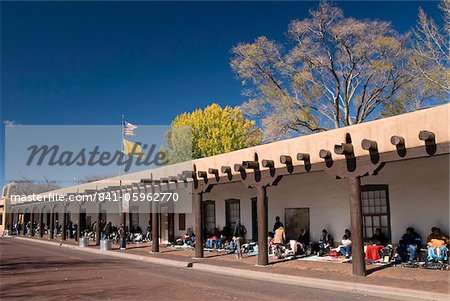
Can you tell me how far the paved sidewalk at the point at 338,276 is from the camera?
1033 centimetres

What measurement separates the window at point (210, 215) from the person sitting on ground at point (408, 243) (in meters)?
12.0

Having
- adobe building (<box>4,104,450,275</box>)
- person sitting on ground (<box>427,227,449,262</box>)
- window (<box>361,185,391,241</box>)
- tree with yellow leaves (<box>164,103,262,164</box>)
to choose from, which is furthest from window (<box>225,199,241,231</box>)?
tree with yellow leaves (<box>164,103,262,164</box>)

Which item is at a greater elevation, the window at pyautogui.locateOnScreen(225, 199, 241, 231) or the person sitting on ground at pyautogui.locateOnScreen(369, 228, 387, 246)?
the window at pyautogui.locateOnScreen(225, 199, 241, 231)

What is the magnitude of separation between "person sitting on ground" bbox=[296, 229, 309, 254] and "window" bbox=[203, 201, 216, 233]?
7.37 m

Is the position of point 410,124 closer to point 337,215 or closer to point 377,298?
point 377,298

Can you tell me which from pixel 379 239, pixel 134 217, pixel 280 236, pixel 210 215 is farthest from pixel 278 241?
pixel 134 217

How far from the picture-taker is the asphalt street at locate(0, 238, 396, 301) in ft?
34.4

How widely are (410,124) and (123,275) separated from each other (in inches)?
380

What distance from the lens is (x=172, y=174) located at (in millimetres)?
23031

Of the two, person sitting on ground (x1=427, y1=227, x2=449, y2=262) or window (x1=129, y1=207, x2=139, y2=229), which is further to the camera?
window (x1=129, y1=207, x2=139, y2=229)

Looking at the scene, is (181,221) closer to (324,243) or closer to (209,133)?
(324,243)

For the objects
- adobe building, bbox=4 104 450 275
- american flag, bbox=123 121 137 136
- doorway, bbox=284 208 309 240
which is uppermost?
american flag, bbox=123 121 137 136

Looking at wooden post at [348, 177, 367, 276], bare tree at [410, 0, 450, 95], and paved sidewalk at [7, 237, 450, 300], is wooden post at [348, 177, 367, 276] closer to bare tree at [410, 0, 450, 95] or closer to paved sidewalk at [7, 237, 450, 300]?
paved sidewalk at [7, 237, 450, 300]

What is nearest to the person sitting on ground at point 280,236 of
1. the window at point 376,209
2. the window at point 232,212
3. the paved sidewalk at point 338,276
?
the paved sidewalk at point 338,276
